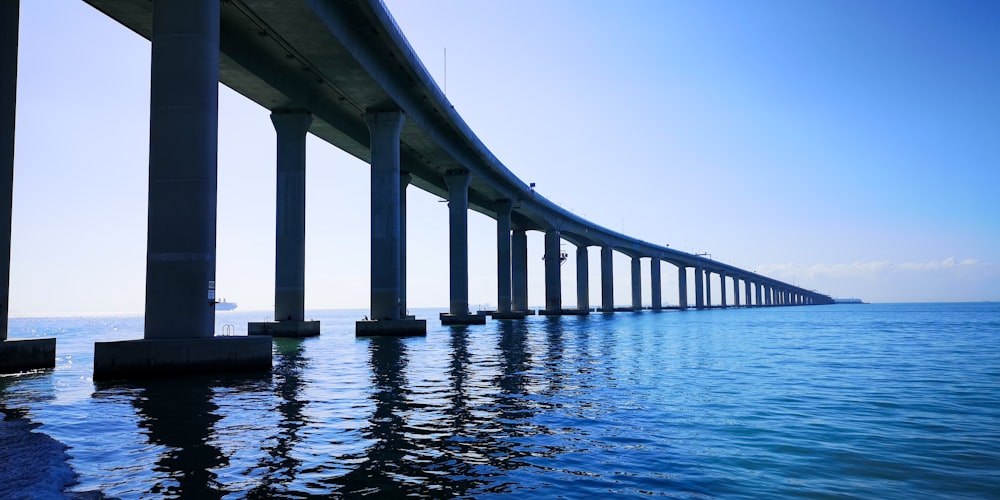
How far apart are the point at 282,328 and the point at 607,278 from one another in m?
92.2

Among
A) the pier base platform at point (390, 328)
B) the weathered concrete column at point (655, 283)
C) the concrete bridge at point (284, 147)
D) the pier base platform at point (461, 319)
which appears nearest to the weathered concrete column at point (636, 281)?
the weathered concrete column at point (655, 283)

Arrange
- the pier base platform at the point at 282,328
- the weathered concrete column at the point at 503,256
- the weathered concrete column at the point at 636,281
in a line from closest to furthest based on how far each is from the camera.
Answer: the pier base platform at the point at 282,328, the weathered concrete column at the point at 503,256, the weathered concrete column at the point at 636,281

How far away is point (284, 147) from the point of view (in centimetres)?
4753

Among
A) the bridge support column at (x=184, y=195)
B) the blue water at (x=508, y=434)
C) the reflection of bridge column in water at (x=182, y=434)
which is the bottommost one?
the blue water at (x=508, y=434)

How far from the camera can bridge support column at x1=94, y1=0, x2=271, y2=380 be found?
2234 cm

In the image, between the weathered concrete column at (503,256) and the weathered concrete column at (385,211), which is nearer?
the weathered concrete column at (385,211)

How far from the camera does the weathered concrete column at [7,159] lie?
24.3 meters

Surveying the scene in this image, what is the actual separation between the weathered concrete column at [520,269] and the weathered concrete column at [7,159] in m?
80.9

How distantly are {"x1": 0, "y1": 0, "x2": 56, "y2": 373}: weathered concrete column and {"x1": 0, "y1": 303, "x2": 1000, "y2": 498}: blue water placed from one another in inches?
66.5

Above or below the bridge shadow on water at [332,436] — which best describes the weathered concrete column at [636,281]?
above

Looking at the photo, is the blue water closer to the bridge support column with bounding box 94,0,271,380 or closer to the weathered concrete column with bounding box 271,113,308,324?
the bridge support column with bounding box 94,0,271,380

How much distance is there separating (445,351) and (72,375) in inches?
646

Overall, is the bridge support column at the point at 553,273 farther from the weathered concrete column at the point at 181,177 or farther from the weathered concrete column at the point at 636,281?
the weathered concrete column at the point at 181,177

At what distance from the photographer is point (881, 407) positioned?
17.0 meters
